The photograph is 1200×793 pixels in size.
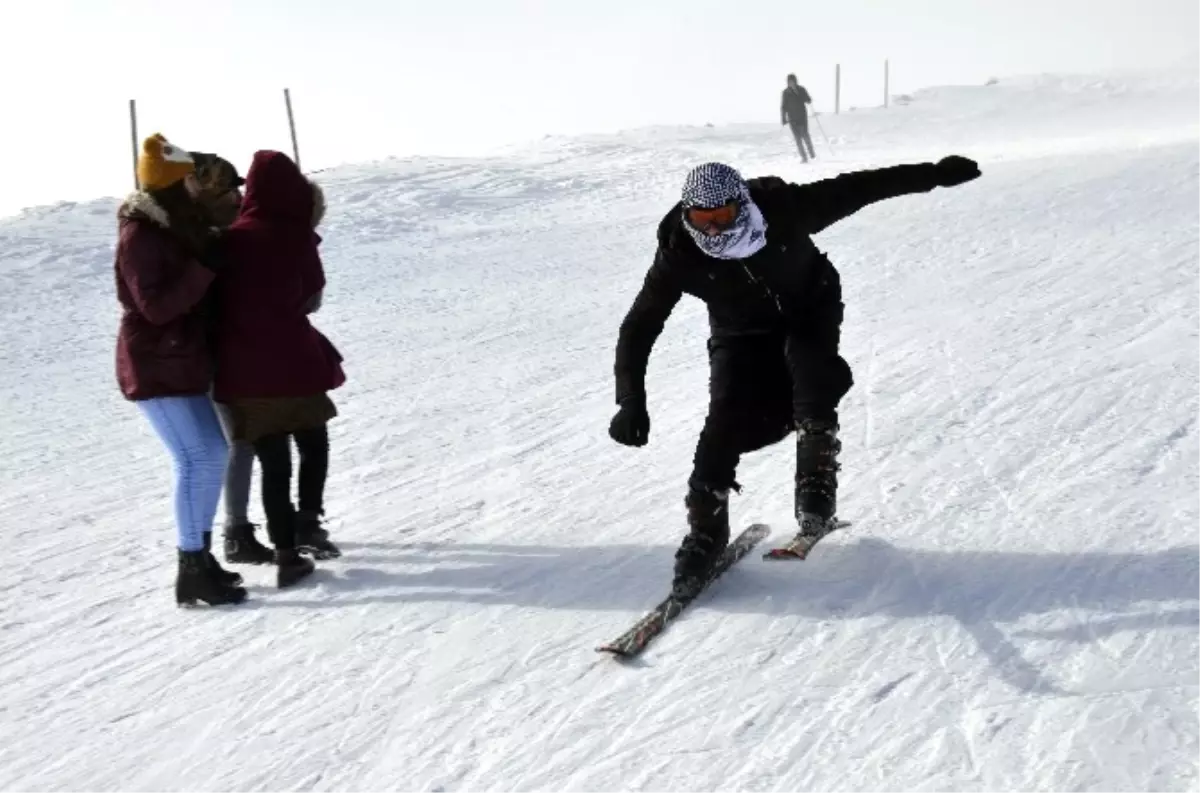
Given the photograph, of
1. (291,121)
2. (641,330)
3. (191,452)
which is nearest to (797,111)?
(291,121)

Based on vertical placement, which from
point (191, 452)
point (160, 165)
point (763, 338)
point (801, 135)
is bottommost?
point (801, 135)

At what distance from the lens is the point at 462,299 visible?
1125 cm

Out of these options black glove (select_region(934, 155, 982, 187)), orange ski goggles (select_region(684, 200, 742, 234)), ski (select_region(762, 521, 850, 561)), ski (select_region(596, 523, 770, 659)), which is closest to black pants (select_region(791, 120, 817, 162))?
black glove (select_region(934, 155, 982, 187))

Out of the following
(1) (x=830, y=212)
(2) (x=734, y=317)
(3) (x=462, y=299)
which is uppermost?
(1) (x=830, y=212)

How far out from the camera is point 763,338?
4.29 meters

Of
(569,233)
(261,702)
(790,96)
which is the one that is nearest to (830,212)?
(261,702)

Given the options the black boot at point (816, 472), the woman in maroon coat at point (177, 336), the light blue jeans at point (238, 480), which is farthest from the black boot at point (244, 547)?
the black boot at point (816, 472)

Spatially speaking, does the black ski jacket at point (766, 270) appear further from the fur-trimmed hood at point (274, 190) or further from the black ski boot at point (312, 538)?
the black ski boot at point (312, 538)

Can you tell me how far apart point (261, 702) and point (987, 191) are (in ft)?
36.9

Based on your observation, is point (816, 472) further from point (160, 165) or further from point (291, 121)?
point (291, 121)

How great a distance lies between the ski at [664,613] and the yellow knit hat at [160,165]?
85.5 inches

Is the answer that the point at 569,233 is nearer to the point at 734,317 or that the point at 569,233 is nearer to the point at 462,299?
the point at 462,299

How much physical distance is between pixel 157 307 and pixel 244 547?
1189 mm

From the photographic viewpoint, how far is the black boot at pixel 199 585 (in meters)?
4.45
